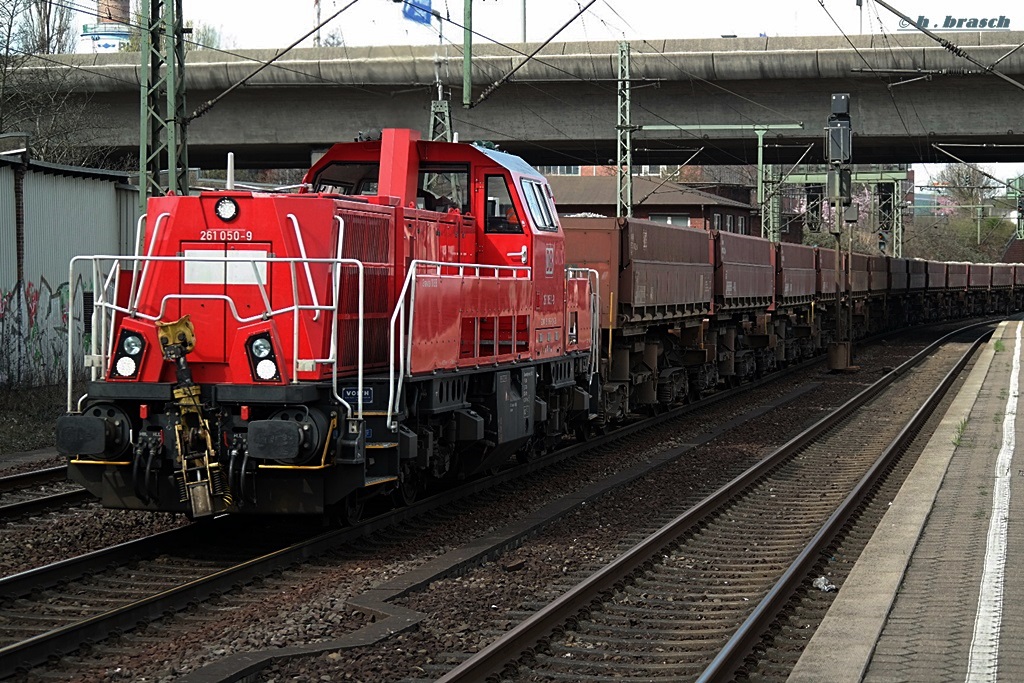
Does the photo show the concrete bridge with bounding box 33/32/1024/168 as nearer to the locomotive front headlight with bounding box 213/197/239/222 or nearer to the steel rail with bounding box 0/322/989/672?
the steel rail with bounding box 0/322/989/672

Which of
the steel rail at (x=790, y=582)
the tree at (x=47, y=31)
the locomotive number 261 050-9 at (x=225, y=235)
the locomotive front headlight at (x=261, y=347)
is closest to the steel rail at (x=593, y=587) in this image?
the steel rail at (x=790, y=582)

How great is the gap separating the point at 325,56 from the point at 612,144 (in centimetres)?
916

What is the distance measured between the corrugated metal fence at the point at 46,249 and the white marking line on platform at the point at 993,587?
13146 millimetres

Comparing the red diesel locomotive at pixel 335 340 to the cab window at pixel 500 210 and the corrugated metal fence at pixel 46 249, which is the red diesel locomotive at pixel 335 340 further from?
the corrugated metal fence at pixel 46 249

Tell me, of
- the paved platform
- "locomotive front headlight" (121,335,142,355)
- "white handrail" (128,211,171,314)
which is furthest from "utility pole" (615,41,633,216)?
"locomotive front headlight" (121,335,142,355)

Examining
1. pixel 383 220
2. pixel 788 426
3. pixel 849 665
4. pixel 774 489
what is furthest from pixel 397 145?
pixel 788 426

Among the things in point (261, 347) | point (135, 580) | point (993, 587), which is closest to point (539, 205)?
point (261, 347)

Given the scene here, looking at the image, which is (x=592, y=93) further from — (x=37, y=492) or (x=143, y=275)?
(x=143, y=275)

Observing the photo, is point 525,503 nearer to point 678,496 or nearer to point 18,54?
point 678,496

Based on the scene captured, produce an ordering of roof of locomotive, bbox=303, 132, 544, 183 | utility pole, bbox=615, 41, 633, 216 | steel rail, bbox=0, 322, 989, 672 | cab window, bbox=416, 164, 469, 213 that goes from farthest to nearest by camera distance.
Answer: utility pole, bbox=615, 41, 633, 216 < cab window, bbox=416, 164, 469, 213 < roof of locomotive, bbox=303, 132, 544, 183 < steel rail, bbox=0, 322, 989, 672

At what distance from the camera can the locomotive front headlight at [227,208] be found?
9.73 metres

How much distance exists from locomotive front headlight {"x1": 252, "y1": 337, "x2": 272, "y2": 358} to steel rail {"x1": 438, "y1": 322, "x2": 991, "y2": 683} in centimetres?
292

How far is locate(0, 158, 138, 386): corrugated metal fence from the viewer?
20.0 metres

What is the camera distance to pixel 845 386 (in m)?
27.0
